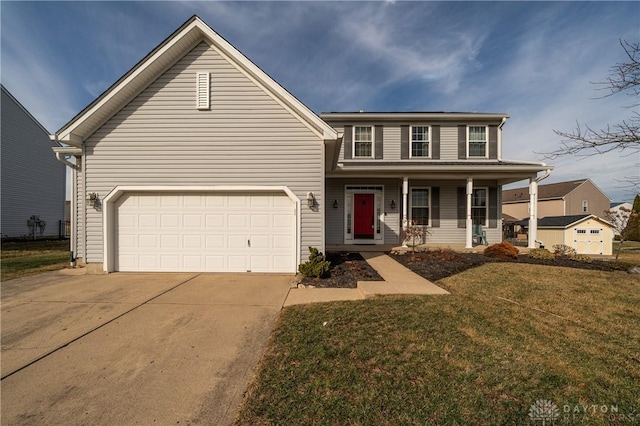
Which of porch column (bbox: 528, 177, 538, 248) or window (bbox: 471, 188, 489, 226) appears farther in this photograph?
window (bbox: 471, 188, 489, 226)

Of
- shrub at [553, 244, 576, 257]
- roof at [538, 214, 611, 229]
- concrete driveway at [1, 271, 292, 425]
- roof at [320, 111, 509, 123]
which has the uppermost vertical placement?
roof at [320, 111, 509, 123]

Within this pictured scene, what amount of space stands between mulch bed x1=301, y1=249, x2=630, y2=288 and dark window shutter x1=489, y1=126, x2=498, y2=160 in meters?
5.00

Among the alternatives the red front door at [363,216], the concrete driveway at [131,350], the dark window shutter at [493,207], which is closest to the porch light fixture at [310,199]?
the concrete driveway at [131,350]

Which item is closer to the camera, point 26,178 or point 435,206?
point 435,206

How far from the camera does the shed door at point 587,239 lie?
11.8m

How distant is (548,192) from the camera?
3353 centimetres

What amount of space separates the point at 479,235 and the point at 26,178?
2674 cm

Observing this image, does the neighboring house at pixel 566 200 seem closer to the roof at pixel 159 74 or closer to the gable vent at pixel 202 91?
the roof at pixel 159 74

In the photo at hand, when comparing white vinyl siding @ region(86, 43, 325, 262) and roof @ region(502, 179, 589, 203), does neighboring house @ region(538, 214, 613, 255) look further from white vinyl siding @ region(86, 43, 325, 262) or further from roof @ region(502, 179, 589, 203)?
roof @ region(502, 179, 589, 203)

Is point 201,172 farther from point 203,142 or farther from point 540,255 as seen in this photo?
point 540,255

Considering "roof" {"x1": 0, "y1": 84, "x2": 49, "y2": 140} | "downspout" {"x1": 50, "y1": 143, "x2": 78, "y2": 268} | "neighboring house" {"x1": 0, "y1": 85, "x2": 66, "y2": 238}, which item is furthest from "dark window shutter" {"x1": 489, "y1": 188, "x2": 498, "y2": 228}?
"roof" {"x1": 0, "y1": 84, "x2": 49, "y2": 140}

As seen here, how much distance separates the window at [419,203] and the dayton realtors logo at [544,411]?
390 inches

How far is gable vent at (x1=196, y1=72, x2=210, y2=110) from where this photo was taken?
23.2 ft

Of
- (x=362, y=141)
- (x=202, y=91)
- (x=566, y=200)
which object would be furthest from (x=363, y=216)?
(x=566, y=200)
